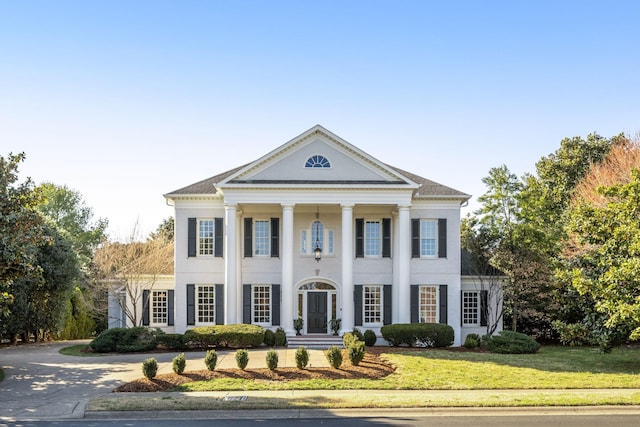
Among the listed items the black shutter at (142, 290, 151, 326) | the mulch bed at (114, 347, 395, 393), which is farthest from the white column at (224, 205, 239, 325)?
the mulch bed at (114, 347, 395, 393)

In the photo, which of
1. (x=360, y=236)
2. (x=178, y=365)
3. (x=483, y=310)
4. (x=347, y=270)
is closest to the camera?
(x=178, y=365)

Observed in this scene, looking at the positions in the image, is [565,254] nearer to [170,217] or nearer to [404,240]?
[404,240]

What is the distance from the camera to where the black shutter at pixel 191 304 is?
98.3 feet

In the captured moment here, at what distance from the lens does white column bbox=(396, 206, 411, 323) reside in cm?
2872

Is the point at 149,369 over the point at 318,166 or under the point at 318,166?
under

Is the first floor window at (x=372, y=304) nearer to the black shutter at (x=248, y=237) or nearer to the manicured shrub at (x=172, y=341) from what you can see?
the black shutter at (x=248, y=237)

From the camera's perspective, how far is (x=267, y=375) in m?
18.5

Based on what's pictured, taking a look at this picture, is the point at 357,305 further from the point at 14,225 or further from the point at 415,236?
the point at 14,225

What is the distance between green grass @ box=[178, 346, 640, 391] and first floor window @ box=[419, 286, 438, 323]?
6138mm

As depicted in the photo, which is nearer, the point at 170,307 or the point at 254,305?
the point at 254,305

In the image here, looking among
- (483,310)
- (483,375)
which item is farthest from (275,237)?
(483,375)

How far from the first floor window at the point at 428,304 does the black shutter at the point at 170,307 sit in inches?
492

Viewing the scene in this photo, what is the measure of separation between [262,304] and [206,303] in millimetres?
2800

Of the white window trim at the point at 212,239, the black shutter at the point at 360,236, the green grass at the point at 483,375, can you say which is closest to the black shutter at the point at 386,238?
the black shutter at the point at 360,236
